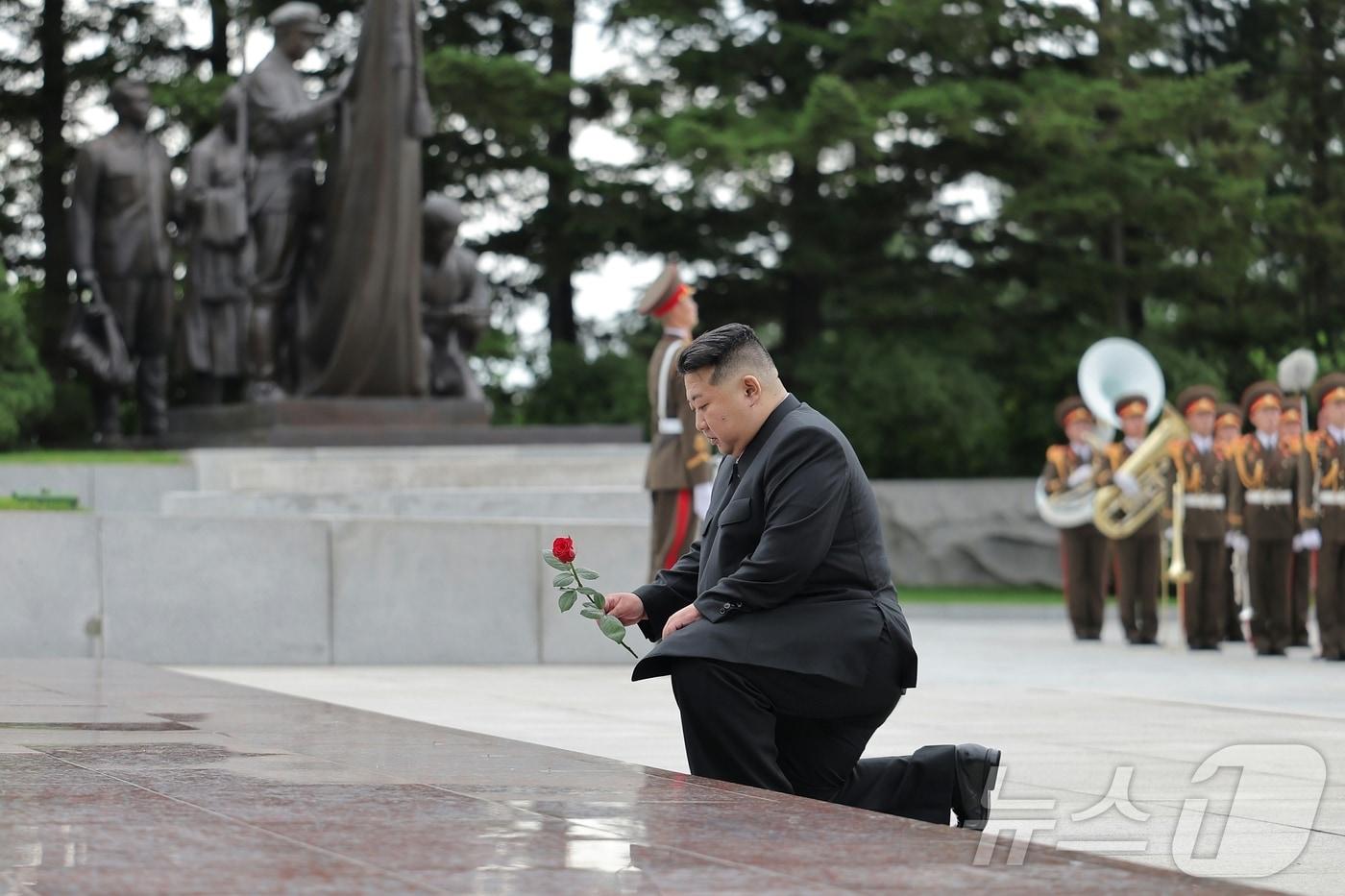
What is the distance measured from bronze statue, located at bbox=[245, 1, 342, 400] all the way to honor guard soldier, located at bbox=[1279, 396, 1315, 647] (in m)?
8.18

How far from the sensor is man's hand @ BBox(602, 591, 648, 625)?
589 centimetres

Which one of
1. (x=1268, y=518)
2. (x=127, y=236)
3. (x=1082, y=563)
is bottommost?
(x=1082, y=563)

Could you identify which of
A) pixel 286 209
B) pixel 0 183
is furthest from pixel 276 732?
pixel 0 183

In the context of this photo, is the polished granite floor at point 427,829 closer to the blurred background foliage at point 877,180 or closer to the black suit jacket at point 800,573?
the black suit jacket at point 800,573

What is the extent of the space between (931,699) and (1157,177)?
17.1 meters

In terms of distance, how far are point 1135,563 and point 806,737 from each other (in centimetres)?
1326

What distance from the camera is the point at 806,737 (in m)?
5.77

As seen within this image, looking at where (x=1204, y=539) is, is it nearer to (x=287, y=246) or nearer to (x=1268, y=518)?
(x=1268, y=518)

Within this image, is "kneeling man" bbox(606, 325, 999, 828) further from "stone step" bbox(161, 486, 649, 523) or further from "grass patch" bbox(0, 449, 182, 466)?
"grass patch" bbox(0, 449, 182, 466)

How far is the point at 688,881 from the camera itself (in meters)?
4.03

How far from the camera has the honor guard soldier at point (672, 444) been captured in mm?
11156

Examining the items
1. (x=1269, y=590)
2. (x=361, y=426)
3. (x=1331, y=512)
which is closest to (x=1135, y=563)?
(x=1269, y=590)

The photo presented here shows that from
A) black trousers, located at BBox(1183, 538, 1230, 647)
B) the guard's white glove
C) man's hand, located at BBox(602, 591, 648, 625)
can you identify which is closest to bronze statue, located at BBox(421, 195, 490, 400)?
black trousers, located at BBox(1183, 538, 1230, 647)

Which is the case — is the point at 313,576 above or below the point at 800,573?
below
